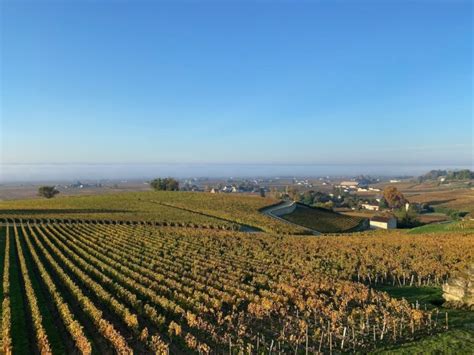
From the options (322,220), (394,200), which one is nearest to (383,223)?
(322,220)

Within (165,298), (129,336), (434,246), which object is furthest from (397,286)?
(129,336)

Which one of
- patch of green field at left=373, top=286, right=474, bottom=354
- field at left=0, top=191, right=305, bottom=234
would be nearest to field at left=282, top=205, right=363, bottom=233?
field at left=0, top=191, right=305, bottom=234

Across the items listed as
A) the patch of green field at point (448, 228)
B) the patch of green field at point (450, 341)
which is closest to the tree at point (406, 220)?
the patch of green field at point (448, 228)

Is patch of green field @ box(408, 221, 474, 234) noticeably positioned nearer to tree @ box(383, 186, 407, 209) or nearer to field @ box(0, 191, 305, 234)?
field @ box(0, 191, 305, 234)

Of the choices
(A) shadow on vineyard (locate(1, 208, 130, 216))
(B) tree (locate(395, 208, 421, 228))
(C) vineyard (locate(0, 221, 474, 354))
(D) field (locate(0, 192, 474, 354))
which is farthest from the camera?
(B) tree (locate(395, 208, 421, 228))

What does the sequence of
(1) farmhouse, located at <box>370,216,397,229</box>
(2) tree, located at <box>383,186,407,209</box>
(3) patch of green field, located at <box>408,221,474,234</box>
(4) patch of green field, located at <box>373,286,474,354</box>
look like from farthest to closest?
1. (2) tree, located at <box>383,186,407,209</box>
2. (1) farmhouse, located at <box>370,216,397,229</box>
3. (3) patch of green field, located at <box>408,221,474,234</box>
4. (4) patch of green field, located at <box>373,286,474,354</box>
